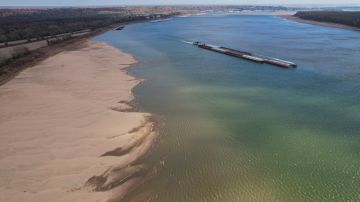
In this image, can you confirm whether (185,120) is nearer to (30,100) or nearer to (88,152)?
(88,152)

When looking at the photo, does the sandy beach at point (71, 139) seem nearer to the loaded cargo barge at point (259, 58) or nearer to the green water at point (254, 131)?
the green water at point (254, 131)

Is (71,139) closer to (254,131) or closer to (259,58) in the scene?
(254,131)

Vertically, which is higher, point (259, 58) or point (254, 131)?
point (259, 58)

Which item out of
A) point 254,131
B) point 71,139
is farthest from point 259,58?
point 71,139

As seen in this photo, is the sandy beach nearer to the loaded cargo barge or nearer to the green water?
the green water

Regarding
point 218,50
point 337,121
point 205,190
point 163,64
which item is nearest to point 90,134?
point 205,190

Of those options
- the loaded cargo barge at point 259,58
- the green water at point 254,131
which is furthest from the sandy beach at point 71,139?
the loaded cargo barge at point 259,58

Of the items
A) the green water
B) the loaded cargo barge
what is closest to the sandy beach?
the green water
